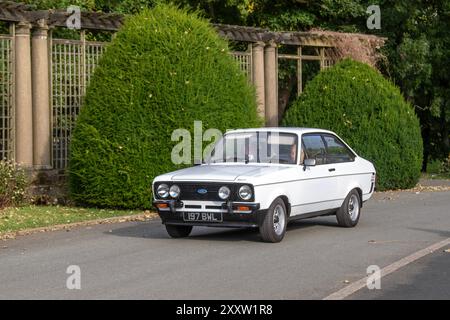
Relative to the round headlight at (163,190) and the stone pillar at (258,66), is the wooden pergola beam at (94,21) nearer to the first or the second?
the stone pillar at (258,66)

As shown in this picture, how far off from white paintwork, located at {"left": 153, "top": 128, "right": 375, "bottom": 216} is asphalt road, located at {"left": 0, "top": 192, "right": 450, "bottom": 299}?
0.53 metres

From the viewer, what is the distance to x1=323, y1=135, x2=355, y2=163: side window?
1517 cm

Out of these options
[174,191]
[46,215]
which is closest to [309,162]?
[174,191]

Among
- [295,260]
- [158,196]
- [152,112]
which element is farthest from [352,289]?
[152,112]

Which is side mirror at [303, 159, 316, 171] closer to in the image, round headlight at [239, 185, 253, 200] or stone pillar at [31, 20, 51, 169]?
round headlight at [239, 185, 253, 200]

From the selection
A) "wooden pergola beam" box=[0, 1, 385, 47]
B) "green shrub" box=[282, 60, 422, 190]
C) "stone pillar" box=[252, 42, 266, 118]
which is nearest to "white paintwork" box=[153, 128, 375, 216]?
"wooden pergola beam" box=[0, 1, 385, 47]

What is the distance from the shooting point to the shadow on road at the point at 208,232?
14.2 meters

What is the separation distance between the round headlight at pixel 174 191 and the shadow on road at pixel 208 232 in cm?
99

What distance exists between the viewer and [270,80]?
26.1 metres

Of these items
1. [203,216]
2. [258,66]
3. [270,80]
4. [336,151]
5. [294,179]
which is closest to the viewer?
[203,216]

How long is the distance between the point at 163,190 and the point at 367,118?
37.4 feet

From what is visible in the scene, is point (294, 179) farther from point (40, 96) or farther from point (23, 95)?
point (40, 96)

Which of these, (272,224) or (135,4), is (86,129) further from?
(135,4)

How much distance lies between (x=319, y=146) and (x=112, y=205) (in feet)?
15.7
